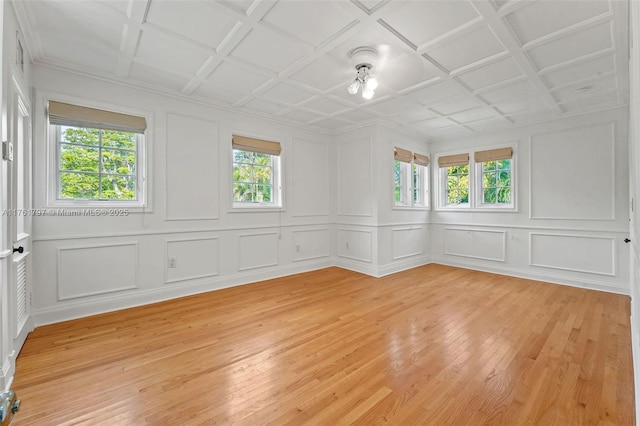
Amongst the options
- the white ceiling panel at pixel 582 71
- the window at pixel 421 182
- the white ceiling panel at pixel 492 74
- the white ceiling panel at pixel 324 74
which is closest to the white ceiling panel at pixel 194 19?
the white ceiling panel at pixel 324 74

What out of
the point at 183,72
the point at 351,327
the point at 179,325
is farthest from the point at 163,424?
the point at 183,72

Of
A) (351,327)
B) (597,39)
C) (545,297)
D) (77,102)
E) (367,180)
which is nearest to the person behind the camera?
(597,39)

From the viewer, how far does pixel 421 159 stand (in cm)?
577

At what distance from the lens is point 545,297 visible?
3.72 metres

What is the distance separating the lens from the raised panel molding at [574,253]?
13.3ft

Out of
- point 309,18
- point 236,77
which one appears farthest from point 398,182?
point 309,18

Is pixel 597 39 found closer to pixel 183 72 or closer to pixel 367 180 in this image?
pixel 367 180

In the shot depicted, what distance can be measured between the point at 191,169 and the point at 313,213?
223 centimetres

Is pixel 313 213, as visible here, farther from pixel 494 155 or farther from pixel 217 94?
pixel 494 155

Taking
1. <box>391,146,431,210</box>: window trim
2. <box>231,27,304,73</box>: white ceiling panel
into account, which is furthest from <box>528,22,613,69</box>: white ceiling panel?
<box>391,146,431,210</box>: window trim

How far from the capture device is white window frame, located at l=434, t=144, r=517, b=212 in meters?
4.93

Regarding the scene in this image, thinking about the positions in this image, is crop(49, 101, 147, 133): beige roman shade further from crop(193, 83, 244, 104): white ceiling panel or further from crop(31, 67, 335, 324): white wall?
crop(193, 83, 244, 104): white ceiling panel

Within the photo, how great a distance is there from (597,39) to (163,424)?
4.24 metres

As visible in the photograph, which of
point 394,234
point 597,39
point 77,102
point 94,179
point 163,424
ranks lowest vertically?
point 163,424
